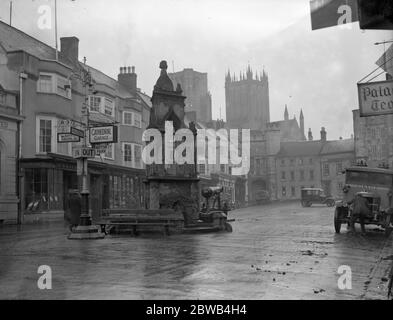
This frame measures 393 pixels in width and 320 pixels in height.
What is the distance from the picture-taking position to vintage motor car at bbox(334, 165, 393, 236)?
1714 cm

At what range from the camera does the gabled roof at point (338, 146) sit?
258 feet

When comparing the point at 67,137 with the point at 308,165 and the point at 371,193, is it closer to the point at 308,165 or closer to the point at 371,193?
the point at 371,193

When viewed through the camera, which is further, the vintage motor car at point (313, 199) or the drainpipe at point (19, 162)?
the vintage motor car at point (313, 199)

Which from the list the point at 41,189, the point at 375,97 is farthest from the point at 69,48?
the point at 375,97

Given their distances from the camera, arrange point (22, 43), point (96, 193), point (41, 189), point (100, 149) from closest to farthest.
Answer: point (100, 149) → point (41, 189) → point (22, 43) → point (96, 193)

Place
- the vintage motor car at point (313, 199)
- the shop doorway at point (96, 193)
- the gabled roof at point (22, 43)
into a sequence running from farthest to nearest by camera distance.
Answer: the vintage motor car at point (313, 199) → the shop doorway at point (96, 193) → the gabled roof at point (22, 43)

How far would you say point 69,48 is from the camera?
3366 centimetres

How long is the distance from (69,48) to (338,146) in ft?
189

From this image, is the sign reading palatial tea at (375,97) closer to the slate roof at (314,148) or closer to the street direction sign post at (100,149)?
the street direction sign post at (100,149)

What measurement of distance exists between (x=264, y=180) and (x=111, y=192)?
50103mm

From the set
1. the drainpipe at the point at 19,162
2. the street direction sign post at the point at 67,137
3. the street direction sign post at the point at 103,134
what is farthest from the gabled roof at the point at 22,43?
the street direction sign post at the point at 103,134

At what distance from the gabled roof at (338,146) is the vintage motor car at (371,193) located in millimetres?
61705

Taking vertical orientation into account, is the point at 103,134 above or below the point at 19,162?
above
